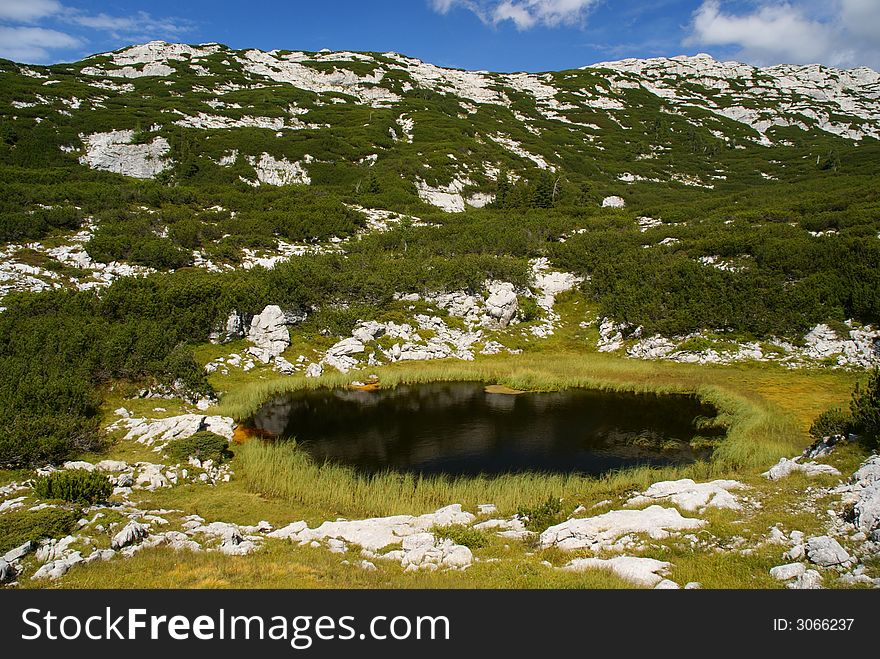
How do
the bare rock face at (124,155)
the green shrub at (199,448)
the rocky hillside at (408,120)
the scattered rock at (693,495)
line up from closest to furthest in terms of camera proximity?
the scattered rock at (693,495) < the green shrub at (199,448) < the bare rock face at (124,155) < the rocky hillside at (408,120)

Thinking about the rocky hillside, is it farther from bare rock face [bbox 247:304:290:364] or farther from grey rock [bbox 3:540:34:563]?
grey rock [bbox 3:540:34:563]

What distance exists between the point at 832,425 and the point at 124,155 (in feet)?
298

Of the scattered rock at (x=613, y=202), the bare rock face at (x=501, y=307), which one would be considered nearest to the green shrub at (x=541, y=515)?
the bare rock face at (x=501, y=307)

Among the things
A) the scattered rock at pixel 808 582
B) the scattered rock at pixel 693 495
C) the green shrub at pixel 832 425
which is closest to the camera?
the scattered rock at pixel 808 582

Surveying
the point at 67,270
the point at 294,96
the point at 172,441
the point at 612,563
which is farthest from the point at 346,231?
the point at 294,96

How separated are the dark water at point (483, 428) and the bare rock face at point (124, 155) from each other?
6345 cm

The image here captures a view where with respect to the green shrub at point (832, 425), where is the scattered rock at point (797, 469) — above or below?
below

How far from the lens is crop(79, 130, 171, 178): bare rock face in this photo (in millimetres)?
72562

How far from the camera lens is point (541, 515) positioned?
1507cm

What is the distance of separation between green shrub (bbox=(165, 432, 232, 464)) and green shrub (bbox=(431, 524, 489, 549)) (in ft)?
37.4

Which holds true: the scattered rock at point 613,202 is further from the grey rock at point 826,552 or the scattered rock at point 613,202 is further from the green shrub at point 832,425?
the grey rock at point 826,552

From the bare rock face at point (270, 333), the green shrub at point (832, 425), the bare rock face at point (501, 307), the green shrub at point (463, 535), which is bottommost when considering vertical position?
the green shrub at point (463, 535)

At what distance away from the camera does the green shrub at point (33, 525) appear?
448 inches

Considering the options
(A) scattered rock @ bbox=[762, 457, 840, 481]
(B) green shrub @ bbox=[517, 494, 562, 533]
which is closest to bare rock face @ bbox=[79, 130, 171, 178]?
(B) green shrub @ bbox=[517, 494, 562, 533]
